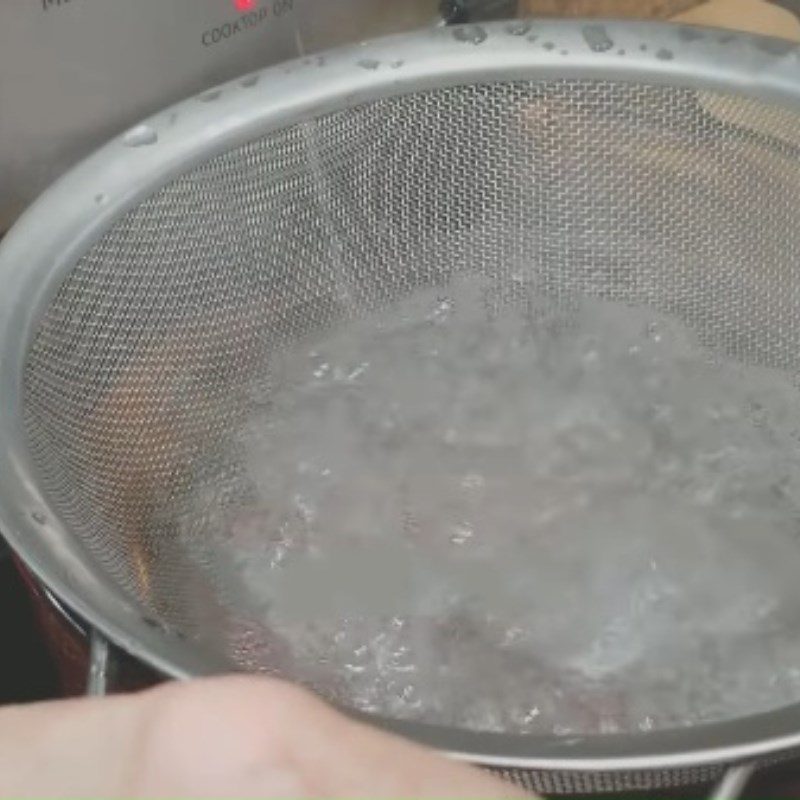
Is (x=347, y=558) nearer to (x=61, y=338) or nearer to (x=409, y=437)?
(x=409, y=437)

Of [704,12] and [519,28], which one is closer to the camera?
[519,28]

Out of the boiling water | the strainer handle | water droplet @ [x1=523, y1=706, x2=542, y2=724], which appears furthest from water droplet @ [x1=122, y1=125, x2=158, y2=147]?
the strainer handle

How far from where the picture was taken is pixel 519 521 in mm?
980

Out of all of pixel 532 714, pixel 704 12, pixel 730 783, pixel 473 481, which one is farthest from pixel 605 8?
pixel 730 783

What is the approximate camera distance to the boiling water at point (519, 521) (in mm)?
862

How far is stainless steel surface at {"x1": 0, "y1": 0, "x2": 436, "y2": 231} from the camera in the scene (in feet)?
2.85

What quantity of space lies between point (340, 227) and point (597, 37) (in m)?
0.24

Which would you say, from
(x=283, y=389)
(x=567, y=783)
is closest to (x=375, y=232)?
(x=283, y=389)

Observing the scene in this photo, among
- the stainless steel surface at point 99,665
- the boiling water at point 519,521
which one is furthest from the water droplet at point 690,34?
the stainless steel surface at point 99,665

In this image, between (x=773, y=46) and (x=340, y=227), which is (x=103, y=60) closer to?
(x=340, y=227)

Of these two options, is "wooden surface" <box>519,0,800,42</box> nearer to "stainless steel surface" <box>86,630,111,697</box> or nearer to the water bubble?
the water bubble

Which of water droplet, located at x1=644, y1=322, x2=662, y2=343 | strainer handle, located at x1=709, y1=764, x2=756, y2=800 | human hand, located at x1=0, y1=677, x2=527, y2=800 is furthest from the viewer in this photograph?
water droplet, located at x1=644, y1=322, x2=662, y2=343

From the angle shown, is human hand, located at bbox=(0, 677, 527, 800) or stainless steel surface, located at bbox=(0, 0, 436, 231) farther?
stainless steel surface, located at bbox=(0, 0, 436, 231)

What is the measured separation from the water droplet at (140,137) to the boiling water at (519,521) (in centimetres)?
22
